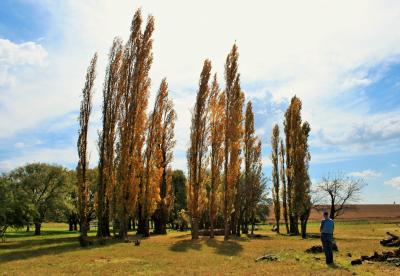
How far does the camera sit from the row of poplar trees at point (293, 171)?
4200 centimetres

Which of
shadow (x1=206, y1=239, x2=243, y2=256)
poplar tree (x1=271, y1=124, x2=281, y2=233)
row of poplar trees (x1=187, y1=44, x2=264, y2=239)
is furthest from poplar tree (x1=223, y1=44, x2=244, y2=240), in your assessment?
poplar tree (x1=271, y1=124, x2=281, y2=233)

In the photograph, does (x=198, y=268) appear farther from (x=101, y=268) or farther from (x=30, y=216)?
(x=30, y=216)

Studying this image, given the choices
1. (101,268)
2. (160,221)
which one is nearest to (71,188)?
(160,221)

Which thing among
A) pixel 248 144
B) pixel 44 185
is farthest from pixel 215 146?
pixel 44 185

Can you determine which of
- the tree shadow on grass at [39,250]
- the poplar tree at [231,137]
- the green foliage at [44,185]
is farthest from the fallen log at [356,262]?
the green foliage at [44,185]

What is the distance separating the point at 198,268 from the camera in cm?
1514

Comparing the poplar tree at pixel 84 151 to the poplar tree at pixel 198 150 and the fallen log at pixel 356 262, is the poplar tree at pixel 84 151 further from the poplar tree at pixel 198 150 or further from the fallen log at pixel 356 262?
the fallen log at pixel 356 262

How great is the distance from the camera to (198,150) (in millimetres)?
34375

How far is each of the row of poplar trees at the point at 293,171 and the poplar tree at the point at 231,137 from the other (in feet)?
28.4

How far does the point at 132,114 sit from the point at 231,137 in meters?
9.14

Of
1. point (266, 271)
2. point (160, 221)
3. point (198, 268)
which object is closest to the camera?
point (266, 271)

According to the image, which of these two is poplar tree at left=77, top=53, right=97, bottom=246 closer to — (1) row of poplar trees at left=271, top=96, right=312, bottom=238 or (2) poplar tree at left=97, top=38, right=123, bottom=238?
(2) poplar tree at left=97, top=38, right=123, bottom=238

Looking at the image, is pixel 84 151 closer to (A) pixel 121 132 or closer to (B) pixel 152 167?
(A) pixel 121 132

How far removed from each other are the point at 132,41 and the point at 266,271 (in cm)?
2611
